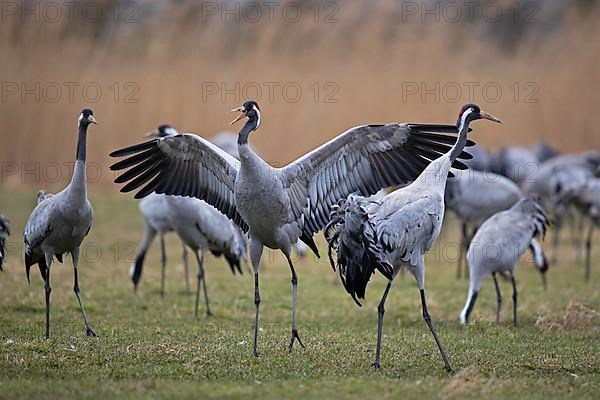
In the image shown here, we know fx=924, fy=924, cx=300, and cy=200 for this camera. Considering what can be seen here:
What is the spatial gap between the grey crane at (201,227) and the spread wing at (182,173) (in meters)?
1.75

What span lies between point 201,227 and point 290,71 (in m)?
20.7

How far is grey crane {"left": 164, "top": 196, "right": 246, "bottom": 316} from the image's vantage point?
1102 centimetres

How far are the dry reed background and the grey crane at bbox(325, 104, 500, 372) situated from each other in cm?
2022

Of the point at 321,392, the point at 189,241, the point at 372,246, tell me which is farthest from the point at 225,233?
the point at 321,392

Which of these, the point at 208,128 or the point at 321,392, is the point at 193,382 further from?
the point at 208,128

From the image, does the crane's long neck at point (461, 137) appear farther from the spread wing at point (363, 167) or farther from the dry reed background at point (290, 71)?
the dry reed background at point (290, 71)

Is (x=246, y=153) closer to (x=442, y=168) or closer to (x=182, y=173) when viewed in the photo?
(x=182, y=173)

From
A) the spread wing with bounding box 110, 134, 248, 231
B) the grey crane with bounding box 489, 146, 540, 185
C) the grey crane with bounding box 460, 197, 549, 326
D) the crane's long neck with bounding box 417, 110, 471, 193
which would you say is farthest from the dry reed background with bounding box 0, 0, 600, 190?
the crane's long neck with bounding box 417, 110, 471, 193

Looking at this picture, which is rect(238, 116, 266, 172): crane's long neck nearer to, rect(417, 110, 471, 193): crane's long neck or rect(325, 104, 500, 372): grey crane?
rect(325, 104, 500, 372): grey crane

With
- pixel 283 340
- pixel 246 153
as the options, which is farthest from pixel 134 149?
pixel 283 340

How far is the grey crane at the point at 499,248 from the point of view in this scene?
10.4m

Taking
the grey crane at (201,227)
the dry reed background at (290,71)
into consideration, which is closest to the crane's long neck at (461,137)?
the grey crane at (201,227)

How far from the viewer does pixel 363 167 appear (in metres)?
8.80

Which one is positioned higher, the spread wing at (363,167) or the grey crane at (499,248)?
the spread wing at (363,167)
